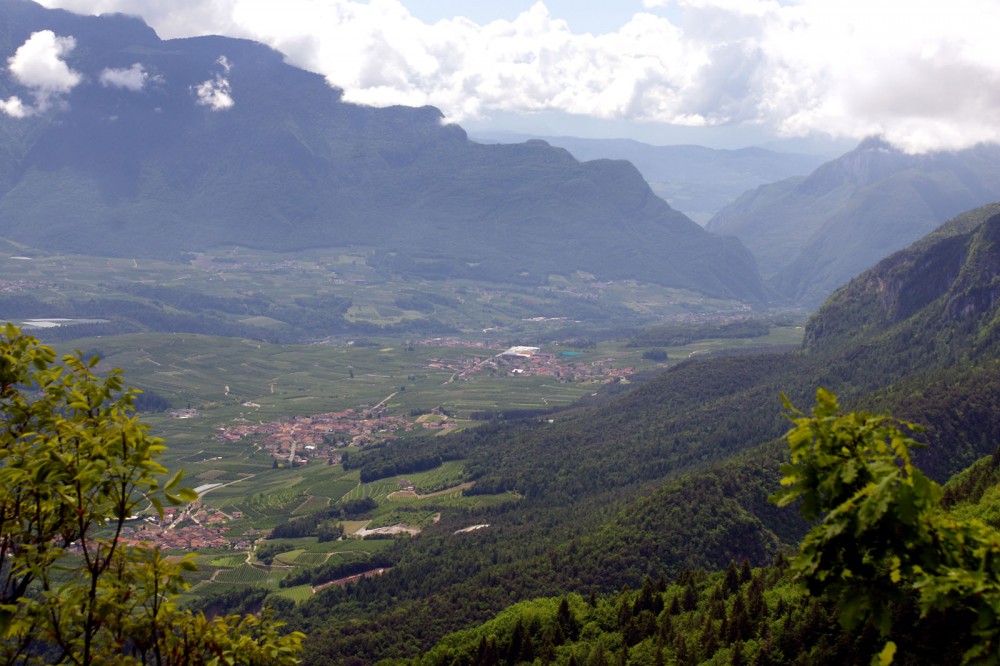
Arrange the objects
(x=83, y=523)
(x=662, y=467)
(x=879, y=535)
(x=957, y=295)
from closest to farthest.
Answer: (x=879, y=535), (x=83, y=523), (x=662, y=467), (x=957, y=295)

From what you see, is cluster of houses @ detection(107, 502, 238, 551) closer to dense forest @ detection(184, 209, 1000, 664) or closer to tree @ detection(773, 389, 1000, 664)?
dense forest @ detection(184, 209, 1000, 664)

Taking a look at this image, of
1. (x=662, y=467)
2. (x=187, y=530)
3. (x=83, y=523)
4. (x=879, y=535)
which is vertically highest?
(x=879, y=535)

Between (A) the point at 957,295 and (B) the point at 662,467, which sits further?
(A) the point at 957,295

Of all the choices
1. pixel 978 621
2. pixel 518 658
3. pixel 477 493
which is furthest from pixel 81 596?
pixel 477 493

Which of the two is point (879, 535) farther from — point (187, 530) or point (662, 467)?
point (187, 530)

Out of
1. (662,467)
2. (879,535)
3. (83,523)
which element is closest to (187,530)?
(662,467)
